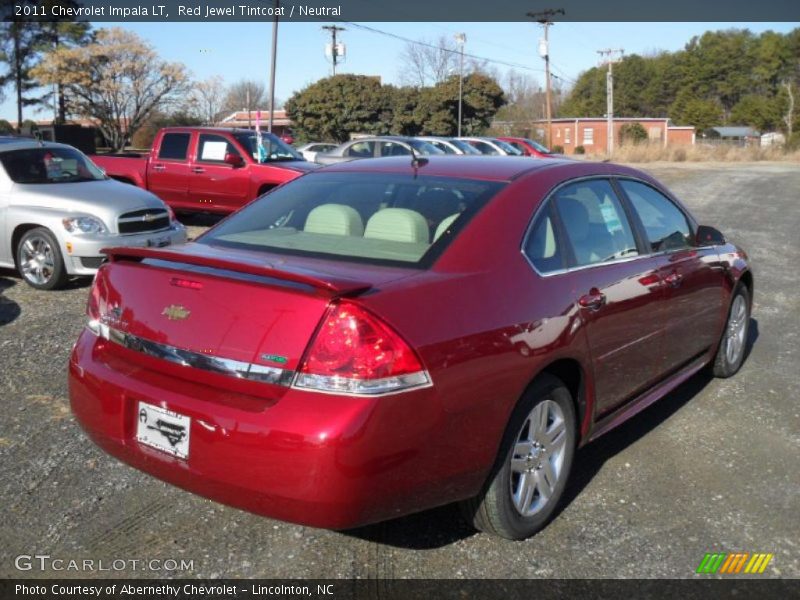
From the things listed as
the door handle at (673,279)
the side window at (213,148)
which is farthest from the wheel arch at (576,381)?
the side window at (213,148)

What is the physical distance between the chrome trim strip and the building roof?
87.5 m

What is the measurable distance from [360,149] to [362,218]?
16059mm

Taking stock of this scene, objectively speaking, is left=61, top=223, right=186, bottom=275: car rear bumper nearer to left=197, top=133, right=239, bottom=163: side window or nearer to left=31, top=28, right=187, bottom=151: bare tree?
left=197, top=133, right=239, bottom=163: side window

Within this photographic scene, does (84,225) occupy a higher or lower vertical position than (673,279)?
higher

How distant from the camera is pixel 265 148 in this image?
13.5m

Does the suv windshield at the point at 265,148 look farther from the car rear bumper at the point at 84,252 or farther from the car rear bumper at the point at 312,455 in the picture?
the car rear bumper at the point at 312,455

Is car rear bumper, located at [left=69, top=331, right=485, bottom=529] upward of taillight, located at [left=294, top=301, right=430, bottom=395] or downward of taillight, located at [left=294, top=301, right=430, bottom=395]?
downward

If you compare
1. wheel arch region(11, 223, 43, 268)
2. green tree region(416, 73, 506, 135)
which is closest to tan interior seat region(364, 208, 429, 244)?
wheel arch region(11, 223, 43, 268)

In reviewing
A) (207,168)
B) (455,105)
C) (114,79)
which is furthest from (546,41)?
(207,168)

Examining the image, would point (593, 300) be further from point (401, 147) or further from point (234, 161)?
point (401, 147)

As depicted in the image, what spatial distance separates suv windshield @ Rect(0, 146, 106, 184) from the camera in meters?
8.77

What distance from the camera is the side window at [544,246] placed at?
11.5ft

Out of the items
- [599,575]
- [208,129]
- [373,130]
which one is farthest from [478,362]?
[373,130]

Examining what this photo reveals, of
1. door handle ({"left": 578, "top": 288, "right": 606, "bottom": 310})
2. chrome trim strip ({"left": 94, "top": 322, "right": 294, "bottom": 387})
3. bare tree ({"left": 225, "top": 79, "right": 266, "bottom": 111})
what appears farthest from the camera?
bare tree ({"left": 225, "top": 79, "right": 266, "bottom": 111})
